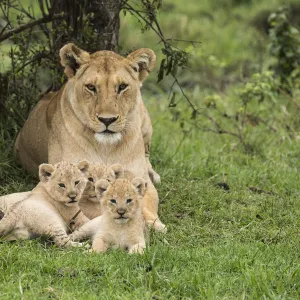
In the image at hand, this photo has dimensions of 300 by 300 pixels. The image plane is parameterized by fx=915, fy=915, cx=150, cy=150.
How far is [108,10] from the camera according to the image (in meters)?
8.32

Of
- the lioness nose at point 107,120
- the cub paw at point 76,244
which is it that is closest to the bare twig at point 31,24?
the lioness nose at point 107,120

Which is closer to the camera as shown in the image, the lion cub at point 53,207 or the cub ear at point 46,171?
the lion cub at point 53,207

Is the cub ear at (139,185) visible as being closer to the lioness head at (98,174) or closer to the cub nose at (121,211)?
the cub nose at (121,211)

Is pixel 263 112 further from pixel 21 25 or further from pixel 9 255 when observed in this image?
pixel 9 255

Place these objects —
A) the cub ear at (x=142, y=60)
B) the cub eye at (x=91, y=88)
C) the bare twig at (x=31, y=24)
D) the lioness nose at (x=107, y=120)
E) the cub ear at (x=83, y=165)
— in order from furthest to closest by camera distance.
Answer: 1. the bare twig at (x=31, y=24)
2. the cub ear at (x=142, y=60)
3. the cub eye at (x=91, y=88)
4. the lioness nose at (x=107, y=120)
5. the cub ear at (x=83, y=165)

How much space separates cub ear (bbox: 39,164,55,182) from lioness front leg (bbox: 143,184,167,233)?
2.73 ft

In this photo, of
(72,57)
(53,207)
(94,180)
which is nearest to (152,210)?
(94,180)

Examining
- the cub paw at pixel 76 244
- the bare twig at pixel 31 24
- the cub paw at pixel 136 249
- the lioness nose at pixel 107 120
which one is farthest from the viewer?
the bare twig at pixel 31 24

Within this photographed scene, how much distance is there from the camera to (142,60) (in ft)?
23.6

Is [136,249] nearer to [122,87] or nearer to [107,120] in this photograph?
[107,120]

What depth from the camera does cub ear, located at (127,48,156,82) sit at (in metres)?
7.16

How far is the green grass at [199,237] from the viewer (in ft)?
17.4

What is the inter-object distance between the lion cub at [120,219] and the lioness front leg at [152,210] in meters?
0.57

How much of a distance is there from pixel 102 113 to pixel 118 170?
1.47ft
